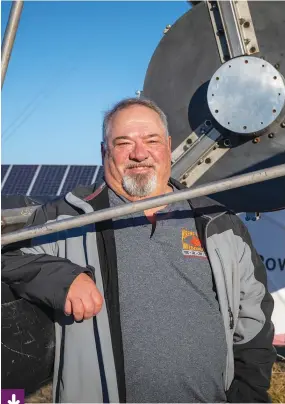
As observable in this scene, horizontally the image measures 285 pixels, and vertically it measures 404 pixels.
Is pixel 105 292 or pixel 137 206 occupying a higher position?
pixel 137 206

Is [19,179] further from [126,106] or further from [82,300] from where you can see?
[82,300]

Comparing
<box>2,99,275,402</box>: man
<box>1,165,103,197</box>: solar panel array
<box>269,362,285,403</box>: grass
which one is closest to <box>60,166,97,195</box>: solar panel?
<box>1,165,103,197</box>: solar panel array

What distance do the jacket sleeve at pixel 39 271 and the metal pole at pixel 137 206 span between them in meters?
0.26

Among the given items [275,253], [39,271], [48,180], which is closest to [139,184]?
[39,271]

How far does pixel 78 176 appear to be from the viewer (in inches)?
515

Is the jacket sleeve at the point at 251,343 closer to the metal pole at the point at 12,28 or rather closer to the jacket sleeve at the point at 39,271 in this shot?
the jacket sleeve at the point at 39,271

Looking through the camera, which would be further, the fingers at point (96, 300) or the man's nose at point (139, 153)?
the man's nose at point (139, 153)

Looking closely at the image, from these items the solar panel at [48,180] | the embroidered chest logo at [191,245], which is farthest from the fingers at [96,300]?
the solar panel at [48,180]

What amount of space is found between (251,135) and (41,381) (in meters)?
1.99

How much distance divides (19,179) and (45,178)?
2.13 feet

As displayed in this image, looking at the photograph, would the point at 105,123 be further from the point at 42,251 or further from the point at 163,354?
the point at 163,354

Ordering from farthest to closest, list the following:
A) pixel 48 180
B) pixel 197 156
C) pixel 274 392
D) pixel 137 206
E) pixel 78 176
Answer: pixel 78 176, pixel 48 180, pixel 274 392, pixel 197 156, pixel 137 206

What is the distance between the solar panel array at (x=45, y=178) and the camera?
479 inches

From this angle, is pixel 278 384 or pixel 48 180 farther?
pixel 48 180
